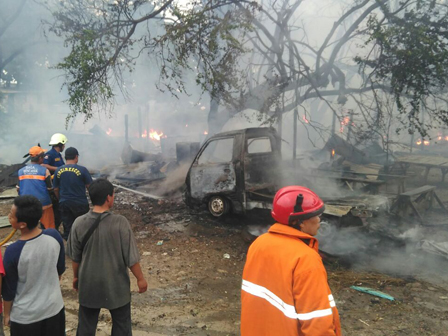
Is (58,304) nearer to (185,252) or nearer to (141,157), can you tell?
(185,252)

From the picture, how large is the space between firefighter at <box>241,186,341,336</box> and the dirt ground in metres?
2.19

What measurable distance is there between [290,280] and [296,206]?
1.25ft

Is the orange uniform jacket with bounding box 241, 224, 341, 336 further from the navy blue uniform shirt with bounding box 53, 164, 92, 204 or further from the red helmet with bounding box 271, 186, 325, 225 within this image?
the navy blue uniform shirt with bounding box 53, 164, 92, 204

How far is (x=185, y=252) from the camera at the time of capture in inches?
241

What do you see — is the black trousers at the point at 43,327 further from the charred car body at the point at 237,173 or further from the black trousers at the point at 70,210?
the charred car body at the point at 237,173

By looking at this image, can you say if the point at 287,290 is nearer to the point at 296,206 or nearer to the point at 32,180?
the point at 296,206

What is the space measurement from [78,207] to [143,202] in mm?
4814

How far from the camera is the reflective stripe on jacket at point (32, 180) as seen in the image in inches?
203

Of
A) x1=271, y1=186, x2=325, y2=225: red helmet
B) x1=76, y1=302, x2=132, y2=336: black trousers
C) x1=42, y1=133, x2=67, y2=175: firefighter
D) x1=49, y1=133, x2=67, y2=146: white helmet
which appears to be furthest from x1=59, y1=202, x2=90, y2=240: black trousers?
x1=271, y1=186, x2=325, y2=225: red helmet

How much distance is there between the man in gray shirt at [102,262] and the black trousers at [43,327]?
21 centimetres

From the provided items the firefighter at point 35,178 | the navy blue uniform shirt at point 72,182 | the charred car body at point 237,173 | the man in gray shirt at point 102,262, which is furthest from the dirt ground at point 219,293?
the firefighter at point 35,178

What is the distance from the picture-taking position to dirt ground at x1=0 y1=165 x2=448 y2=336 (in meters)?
3.76

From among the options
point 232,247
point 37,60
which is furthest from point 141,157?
point 37,60

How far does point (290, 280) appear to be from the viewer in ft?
5.24
